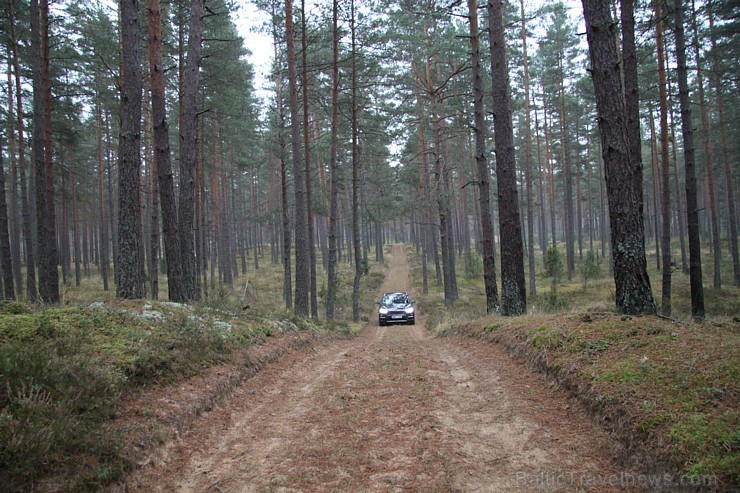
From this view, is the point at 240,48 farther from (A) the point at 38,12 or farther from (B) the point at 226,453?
(B) the point at 226,453

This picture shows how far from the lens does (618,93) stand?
7.04 meters

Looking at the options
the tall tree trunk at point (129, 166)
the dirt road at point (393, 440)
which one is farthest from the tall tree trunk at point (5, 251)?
the dirt road at point (393, 440)

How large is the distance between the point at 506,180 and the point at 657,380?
→ 7446 millimetres

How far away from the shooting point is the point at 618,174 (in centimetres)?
694

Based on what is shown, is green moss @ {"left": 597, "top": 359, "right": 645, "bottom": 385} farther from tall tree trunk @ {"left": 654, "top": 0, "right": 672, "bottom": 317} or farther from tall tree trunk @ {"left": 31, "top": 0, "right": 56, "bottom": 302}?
tall tree trunk @ {"left": 31, "top": 0, "right": 56, "bottom": 302}

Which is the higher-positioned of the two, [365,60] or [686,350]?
[365,60]

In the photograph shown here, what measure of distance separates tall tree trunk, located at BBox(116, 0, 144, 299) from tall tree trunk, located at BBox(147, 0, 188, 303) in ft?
2.15

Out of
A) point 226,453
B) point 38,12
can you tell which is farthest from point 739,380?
point 38,12

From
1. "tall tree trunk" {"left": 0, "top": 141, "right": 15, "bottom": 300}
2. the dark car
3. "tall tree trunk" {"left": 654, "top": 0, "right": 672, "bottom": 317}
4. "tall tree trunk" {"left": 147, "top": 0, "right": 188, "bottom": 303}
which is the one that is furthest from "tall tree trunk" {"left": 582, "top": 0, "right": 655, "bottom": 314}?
"tall tree trunk" {"left": 0, "top": 141, "right": 15, "bottom": 300}

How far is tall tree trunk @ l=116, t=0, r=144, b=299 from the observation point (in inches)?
344

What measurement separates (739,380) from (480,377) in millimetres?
3411

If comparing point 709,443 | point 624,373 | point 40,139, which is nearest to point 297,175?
point 40,139

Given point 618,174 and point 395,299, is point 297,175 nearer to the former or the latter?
point 395,299

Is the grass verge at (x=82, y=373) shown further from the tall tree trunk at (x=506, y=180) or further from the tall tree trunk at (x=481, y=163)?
the tall tree trunk at (x=481, y=163)
